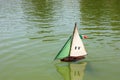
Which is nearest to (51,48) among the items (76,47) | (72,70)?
(76,47)

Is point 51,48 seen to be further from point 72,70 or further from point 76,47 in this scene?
point 72,70

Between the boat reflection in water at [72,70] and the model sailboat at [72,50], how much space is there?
24.7 inches

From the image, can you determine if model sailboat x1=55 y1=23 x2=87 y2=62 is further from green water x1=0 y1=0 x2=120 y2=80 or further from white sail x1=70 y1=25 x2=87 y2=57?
green water x1=0 y1=0 x2=120 y2=80

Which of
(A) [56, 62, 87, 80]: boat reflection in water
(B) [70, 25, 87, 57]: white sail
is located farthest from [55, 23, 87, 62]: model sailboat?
(A) [56, 62, 87, 80]: boat reflection in water

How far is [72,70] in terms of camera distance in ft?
77.5

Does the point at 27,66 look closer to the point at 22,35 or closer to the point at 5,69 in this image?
the point at 5,69

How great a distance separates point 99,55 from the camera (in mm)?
26859

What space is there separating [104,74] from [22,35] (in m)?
15.6

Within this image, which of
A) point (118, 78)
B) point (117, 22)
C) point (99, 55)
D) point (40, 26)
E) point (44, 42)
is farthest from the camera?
point (117, 22)

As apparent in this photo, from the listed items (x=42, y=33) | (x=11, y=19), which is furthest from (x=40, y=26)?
(x=11, y=19)

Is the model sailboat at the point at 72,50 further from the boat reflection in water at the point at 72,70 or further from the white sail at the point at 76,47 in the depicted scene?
the boat reflection in water at the point at 72,70

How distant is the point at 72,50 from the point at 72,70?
5.88ft

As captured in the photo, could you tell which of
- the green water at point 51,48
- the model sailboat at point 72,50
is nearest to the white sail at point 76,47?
the model sailboat at point 72,50

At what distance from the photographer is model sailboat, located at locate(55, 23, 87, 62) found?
23766mm
